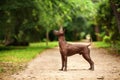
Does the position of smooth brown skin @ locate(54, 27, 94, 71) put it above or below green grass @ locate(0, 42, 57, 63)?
above

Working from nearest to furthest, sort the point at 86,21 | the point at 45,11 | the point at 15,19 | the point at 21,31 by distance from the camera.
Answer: the point at 45,11 → the point at 15,19 → the point at 21,31 → the point at 86,21

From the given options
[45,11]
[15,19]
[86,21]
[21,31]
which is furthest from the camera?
[86,21]

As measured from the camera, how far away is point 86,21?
189 ft

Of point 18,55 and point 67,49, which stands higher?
point 67,49

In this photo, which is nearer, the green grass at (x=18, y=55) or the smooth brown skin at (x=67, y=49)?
the smooth brown skin at (x=67, y=49)

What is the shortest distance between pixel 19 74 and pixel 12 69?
1816mm

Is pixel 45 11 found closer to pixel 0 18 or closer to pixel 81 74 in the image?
pixel 0 18

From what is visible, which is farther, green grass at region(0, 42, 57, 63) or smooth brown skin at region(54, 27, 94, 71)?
green grass at region(0, 42, 57, 63)

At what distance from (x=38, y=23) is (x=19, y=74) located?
23.1m

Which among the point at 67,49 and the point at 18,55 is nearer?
the point at 67,49

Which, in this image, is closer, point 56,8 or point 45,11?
point 56,8

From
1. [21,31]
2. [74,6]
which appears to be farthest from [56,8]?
[21,31]

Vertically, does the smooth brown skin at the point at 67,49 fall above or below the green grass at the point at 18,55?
above

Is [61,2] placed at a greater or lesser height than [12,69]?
greater
